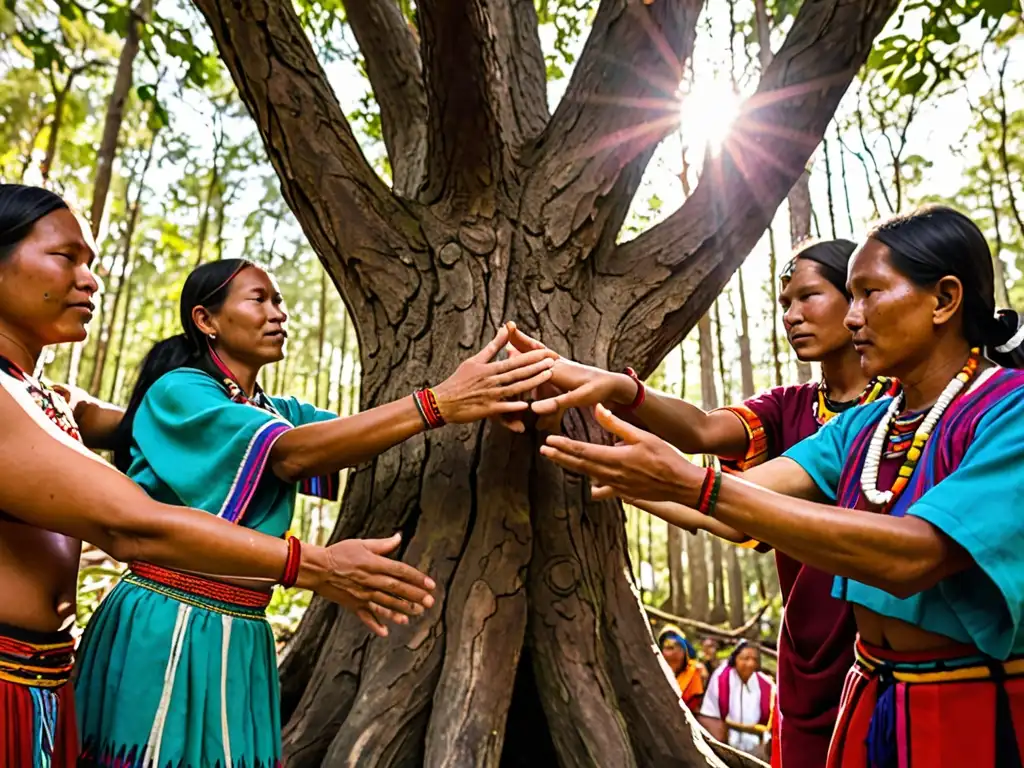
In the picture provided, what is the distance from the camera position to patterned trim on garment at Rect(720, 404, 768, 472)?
2797mm

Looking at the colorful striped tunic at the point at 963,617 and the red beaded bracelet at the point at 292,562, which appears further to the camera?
the red beaded bracelet at the point at 292,562

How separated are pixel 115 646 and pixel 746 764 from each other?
7.40 feet

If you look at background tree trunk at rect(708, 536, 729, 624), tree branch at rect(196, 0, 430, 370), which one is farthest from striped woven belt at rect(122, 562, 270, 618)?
background tree trunk at rect(708, 536, 729, 624)

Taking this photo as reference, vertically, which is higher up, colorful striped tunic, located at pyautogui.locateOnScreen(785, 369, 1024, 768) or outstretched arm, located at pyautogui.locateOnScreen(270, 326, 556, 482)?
outstretched arm, located at pyautogui.locateOnScreen(270, 326, 556, 482)

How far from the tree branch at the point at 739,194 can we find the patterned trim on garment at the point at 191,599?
1589 mm

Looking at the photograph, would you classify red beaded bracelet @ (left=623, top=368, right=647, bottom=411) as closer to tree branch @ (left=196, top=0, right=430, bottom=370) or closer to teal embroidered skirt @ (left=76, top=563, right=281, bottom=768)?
tree branch @ (left=196, top=0, right=430, bottom=370)

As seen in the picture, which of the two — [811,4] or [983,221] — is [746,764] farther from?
[983,221]

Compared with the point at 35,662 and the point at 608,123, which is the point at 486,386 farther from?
Answer: the point at 608,123

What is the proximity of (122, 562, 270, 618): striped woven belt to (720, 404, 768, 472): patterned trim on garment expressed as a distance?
69.2 inches

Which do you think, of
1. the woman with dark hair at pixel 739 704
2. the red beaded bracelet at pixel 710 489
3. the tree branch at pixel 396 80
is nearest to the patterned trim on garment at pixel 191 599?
the red beaded bracelet at pixel 710 489

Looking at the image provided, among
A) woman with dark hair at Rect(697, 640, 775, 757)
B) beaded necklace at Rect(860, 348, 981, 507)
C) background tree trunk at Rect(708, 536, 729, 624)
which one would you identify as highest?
beaded necklace at Rect(860, 348, 981, 507)

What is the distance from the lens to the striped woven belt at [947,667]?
1.62m

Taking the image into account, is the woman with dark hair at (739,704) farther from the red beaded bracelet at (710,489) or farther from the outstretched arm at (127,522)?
the outstretched arm at (127,522)

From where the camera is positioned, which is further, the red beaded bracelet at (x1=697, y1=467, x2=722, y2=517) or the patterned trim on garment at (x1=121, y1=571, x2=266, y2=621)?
the patterned trim on garment at (x1=121, y1=571, x2=266, y2=621)
